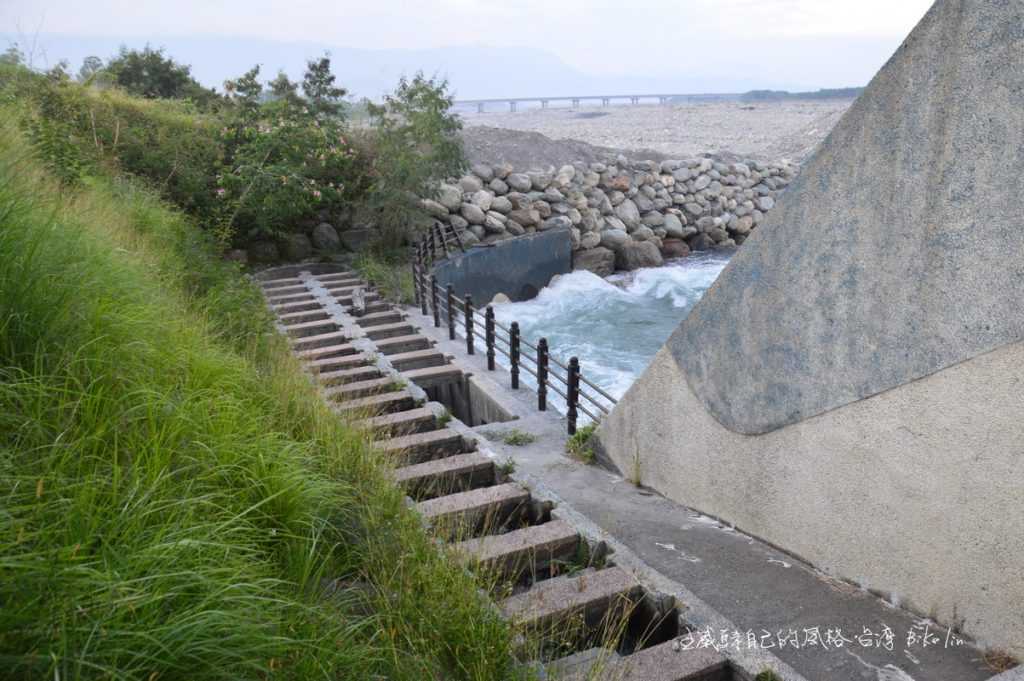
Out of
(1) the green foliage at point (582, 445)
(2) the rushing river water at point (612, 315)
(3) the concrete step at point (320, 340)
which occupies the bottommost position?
(2) the rushing river water at point (612, 315)

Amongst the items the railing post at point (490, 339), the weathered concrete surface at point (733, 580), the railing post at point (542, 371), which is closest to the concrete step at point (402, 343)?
the railing post at point (490, 339)

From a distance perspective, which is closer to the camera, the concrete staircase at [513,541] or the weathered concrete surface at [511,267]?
the concrete staircase at [513,541]

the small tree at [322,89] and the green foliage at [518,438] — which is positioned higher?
the small tree at [322,89]

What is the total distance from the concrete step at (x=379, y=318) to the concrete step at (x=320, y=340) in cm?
71

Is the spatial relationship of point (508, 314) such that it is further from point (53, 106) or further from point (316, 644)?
point (316, 644)

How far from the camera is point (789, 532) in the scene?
15.3ft

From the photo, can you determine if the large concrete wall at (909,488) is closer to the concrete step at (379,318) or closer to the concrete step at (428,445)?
the concrete step at (428,445)

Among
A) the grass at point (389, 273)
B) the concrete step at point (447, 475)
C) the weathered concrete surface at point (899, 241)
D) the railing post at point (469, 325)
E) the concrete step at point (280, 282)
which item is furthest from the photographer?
the concrete step at point (280, 282)

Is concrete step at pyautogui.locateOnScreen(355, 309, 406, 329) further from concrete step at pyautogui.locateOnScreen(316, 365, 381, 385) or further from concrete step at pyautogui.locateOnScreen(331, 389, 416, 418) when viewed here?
concrete step at pyautogui.locateOnScreen(331, 389, 416, 418)

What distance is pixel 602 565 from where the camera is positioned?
4656 millimetres

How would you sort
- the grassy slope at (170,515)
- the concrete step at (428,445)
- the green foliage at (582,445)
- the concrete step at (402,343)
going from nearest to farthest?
the grassy slope at (170,515)
the concrete step at (428,445)
the green foliage at (582,445)
the concrete step at (402,343)

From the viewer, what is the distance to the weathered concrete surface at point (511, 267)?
52.6ft

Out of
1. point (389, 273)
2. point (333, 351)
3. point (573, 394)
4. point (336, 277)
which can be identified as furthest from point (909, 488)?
point (336, 277)

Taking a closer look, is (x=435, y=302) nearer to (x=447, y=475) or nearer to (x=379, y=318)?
(x=379, y=318)
